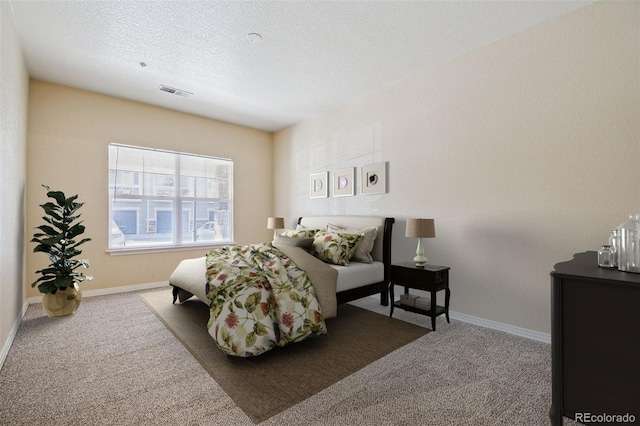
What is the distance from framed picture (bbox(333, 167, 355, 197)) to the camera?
14.9 ft

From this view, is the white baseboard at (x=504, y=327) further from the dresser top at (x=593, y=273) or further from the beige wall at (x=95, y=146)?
the beige wall at (x=95, y=146)

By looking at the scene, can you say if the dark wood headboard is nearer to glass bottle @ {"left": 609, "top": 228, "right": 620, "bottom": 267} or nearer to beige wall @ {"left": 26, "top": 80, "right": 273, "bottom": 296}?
glass bottle @ {"left": 609, "top": 228, "right": 620, "bottom": 267}

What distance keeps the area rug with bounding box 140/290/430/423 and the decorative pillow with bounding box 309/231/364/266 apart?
0.62 m

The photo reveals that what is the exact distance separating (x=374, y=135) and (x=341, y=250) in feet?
5.54

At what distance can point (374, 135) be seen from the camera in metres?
4.22

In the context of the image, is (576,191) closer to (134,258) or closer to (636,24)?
(636,24)

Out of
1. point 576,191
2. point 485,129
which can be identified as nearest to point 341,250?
point 485,129

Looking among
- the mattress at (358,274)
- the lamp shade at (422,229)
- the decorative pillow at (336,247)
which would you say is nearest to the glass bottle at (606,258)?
the lamp shade at (422,229)

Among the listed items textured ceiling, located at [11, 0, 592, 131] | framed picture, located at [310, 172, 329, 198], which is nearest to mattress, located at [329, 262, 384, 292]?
framed picture, located at [310, 172, 329, 198]

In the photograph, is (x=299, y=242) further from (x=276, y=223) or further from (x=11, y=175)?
(x=11, y=175)

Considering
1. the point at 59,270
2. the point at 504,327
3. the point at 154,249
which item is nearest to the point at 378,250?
the point at 504,327

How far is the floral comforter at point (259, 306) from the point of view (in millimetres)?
2309

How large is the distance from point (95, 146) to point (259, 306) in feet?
12.1

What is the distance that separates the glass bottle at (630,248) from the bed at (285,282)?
6.44 ft
